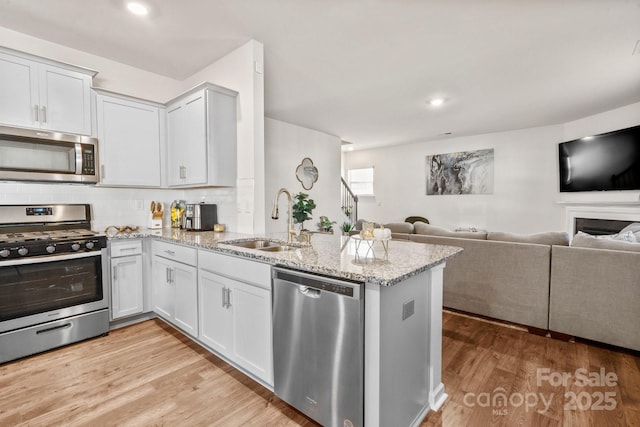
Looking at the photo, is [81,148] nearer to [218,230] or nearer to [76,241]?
[76,241]

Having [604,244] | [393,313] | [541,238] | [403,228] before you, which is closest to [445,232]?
[403,228]

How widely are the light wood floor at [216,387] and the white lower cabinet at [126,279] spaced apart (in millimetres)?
270

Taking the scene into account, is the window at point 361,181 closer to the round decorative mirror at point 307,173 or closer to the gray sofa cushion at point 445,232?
the round decorative mirror at point 307,173

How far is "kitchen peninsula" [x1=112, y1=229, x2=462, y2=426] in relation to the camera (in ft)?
4.30

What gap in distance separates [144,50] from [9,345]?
2.73 m

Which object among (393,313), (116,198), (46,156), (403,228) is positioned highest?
(46,156)

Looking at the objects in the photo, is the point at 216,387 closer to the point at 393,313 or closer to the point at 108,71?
the point at 393,313

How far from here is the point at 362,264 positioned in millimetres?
1482

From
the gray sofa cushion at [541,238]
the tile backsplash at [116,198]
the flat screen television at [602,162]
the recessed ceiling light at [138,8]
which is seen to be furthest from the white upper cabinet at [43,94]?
the flat screen television at [602,162]

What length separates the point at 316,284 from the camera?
1.46 meters

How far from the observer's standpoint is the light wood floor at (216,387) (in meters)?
1.68

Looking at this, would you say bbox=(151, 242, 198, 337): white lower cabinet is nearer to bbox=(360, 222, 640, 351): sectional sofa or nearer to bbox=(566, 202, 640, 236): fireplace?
bbox=(360, 222, 640, 351): sectional sofa

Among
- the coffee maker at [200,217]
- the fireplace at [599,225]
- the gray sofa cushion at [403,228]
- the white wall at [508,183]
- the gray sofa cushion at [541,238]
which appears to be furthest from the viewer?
the white wall at [508,183]

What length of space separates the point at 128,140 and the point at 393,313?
3.14 meters
